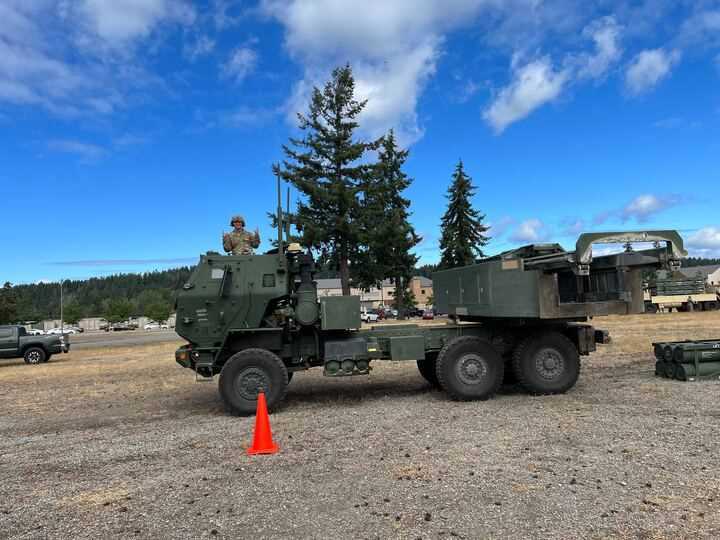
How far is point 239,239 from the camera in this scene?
31.1 ft

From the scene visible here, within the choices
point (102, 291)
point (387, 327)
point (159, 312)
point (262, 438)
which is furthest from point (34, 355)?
point (102, 291)

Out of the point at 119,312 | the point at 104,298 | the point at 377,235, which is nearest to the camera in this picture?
the point at 377,235

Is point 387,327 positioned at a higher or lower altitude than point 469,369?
higher

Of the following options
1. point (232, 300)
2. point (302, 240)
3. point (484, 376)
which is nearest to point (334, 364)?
point (232, 300)

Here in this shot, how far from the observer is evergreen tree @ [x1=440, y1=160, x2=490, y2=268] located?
42062 mm

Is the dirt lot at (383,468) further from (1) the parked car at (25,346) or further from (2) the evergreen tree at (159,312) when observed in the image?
(2) the evergreen tree at (159,312)

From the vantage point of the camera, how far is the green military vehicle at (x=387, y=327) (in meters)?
8.27

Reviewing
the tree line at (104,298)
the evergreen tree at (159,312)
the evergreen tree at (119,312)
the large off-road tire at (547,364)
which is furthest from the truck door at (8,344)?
the evergreen tree at (119,312)

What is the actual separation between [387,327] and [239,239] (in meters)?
3.08

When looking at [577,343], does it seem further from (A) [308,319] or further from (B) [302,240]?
(B) [302,240]

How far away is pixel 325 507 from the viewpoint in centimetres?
451

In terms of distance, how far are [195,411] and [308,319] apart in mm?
2589

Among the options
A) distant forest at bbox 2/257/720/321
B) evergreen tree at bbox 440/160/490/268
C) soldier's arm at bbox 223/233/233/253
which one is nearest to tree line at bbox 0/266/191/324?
distant forest at bbox 2/257/720/321

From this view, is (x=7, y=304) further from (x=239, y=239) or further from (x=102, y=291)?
(x=102, y=291)
